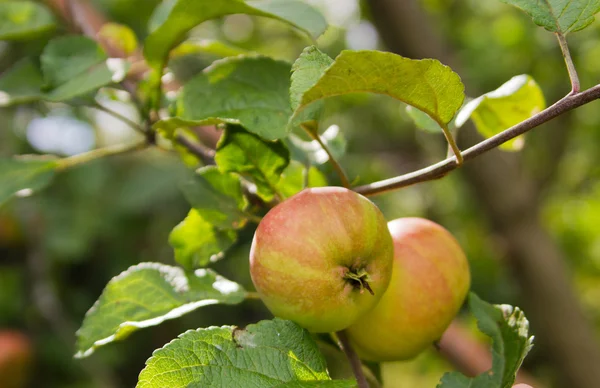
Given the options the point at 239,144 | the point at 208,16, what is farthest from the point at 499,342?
the point at 208,16

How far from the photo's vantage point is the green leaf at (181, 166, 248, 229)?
0.60m

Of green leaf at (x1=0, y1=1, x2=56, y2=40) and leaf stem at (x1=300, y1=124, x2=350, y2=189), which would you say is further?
green leaf at (x1=0, y1=1, x2=56, y2=40)

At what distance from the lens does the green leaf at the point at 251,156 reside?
584 mm

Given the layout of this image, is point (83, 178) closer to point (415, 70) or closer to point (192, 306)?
point (192, 306)

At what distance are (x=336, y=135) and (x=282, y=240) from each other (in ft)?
0.88

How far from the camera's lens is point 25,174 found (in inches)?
31.0

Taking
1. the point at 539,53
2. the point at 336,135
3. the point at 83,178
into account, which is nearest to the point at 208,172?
the point at 336,135

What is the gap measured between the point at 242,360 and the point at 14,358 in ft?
4.02

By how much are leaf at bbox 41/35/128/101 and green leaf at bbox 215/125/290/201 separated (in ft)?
0.57

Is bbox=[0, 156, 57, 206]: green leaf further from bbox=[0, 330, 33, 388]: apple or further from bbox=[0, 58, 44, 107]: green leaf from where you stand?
bbox=[0, 330, 33, 388]: apple

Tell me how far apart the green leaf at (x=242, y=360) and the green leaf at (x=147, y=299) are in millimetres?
81

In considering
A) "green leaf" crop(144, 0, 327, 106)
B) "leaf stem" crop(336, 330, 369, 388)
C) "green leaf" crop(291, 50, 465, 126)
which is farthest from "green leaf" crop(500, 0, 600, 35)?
"leaf stem" crop(336, 330, 369, 388)

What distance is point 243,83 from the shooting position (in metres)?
0.64

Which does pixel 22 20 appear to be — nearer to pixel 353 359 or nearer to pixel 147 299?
pixel 147 299
